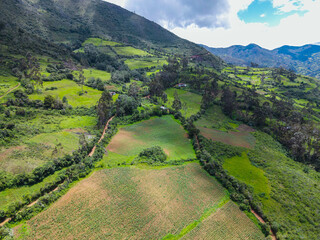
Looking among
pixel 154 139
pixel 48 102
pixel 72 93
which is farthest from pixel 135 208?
pixel 72 93

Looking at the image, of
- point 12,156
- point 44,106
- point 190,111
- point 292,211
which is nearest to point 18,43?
point 44,106

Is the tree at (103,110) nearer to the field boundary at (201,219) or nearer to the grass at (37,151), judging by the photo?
the grass at (37,151)

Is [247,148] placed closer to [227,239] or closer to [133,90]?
[227,239]

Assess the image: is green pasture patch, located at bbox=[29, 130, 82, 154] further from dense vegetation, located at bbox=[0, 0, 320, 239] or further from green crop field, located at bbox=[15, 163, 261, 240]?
green crop field, located at bbox=[15, 163, 261, 240]

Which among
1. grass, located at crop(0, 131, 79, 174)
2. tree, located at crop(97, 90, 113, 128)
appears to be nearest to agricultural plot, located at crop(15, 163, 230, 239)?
grass, located at crop(0, 131, 79, 174)

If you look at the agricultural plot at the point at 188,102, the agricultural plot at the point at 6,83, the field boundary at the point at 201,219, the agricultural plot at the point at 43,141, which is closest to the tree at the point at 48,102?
the agricultural plot at the point at 43,141

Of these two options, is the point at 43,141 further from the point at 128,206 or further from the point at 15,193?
the point at 128,206
